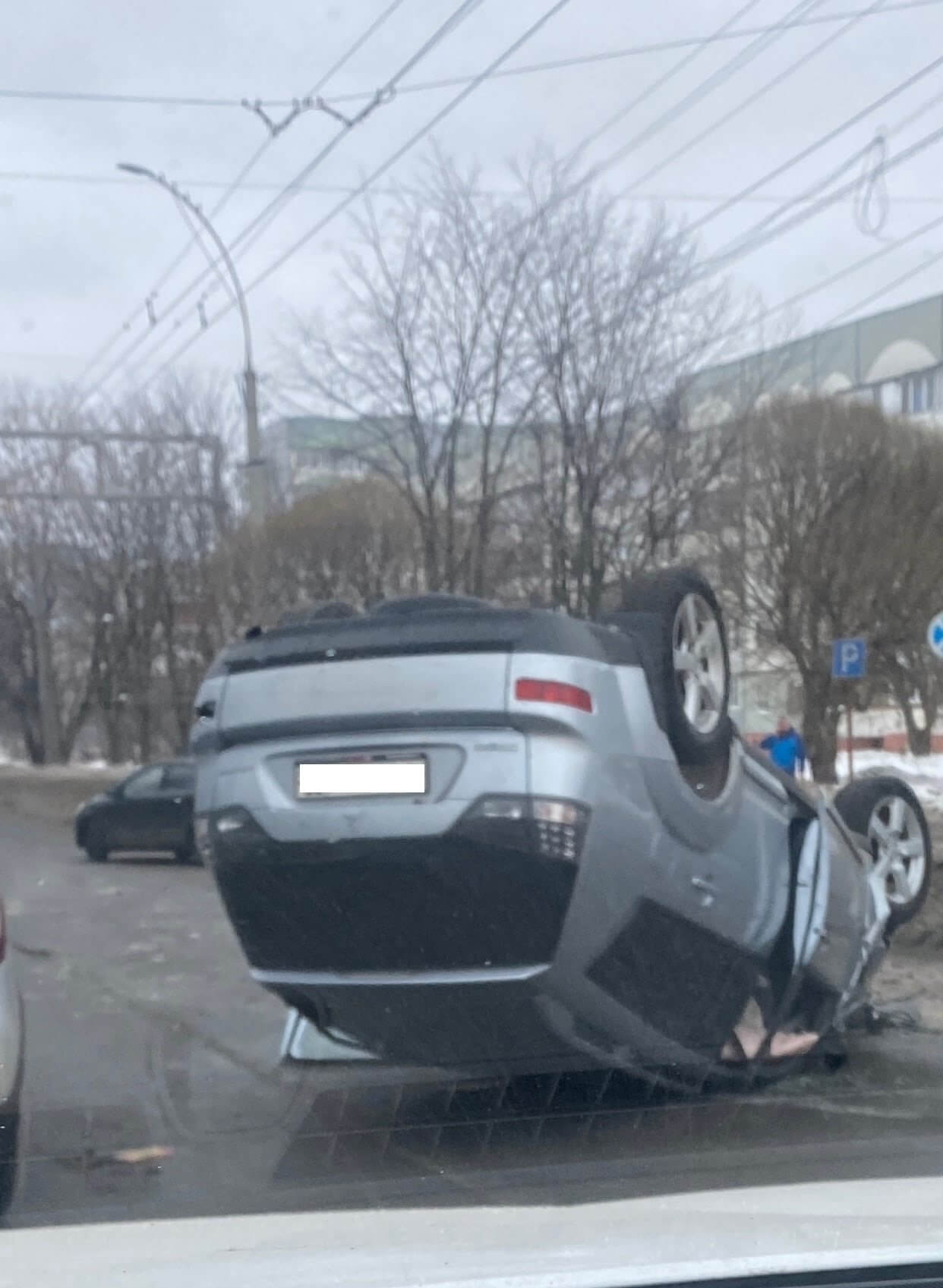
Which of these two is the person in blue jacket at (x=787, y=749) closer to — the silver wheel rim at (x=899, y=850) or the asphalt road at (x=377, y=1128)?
the silver wheel rim at (x=899, y=850)

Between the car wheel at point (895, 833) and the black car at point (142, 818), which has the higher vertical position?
the car wheel at point (895, 833)

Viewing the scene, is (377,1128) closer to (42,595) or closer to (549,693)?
(549,693)

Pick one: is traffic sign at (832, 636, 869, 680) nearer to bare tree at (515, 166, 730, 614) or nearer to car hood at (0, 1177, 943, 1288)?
bare tree at (515, 166, 730, 614)

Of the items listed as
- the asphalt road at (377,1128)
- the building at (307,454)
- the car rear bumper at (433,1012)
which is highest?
the building at (307,454)

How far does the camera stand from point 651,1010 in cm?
590

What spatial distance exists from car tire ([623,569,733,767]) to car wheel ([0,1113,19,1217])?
2520 mm

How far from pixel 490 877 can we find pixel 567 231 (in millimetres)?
14772

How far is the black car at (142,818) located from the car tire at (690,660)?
14478mm

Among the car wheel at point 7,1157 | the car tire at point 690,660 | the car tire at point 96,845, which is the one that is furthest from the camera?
the car tire at point 96,845

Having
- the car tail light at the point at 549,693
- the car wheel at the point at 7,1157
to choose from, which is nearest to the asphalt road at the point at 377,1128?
the car wheel at the point at 7,1157

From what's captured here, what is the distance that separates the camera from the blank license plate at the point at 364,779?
5.56 metres

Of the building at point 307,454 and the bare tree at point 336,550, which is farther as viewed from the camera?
the bare tree at point 336,550

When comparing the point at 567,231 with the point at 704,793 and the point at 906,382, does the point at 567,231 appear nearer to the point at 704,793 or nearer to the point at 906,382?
the point at 704,793

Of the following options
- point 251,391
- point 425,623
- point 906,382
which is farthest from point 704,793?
point 906,382
